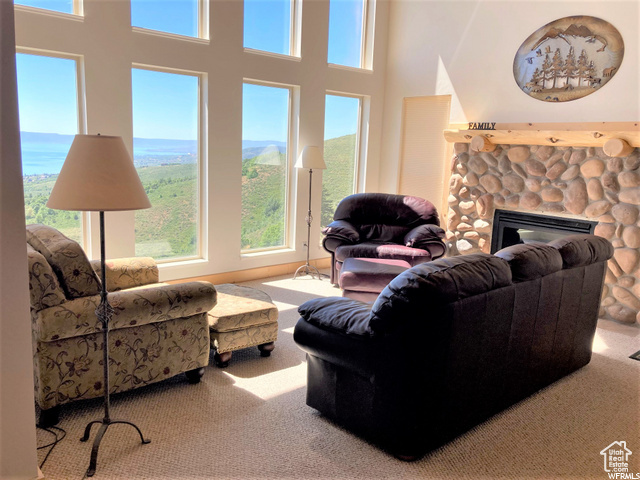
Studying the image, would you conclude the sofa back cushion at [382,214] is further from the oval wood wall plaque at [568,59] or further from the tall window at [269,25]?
the tall window at [269,25]

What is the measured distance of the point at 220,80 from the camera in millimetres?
5289

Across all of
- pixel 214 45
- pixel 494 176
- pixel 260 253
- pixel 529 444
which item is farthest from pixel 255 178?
pixel 529 444

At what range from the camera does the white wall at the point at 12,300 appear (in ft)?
6.52

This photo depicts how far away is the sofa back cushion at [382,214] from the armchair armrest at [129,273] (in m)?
2.59

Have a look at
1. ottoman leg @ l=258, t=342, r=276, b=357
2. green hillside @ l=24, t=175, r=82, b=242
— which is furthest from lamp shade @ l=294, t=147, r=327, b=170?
ottoman leg @ l=258, t=342, r=276, b=357

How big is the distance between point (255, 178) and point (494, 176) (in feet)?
8.49

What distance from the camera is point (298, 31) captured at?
231 inches

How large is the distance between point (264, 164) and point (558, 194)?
3.07 metres

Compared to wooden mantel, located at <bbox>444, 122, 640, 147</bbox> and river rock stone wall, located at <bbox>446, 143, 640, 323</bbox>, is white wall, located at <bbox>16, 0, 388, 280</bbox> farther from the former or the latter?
wooden mantel, located at <bbox>444, 122, 640, 147</bbox>

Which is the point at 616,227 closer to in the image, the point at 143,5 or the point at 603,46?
the point at 603,46

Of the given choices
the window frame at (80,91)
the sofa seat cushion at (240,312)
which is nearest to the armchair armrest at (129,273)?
the sofa seat cushion at (240,312)

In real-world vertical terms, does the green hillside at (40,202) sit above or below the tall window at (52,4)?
below

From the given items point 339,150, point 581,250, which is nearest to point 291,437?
point 581,250

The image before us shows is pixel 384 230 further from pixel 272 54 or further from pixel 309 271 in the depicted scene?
pixel 272 54
